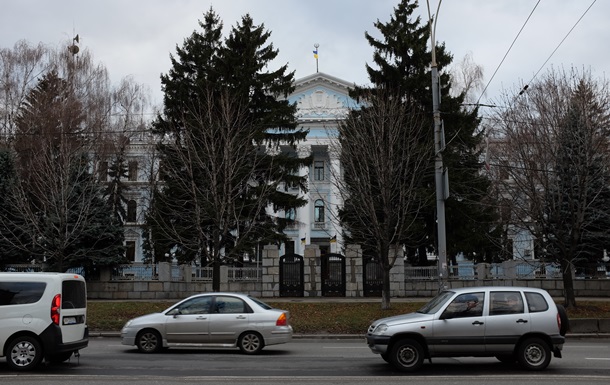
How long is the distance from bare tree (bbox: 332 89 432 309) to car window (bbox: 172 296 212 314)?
10045 mm

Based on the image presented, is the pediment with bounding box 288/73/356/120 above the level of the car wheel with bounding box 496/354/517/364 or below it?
above

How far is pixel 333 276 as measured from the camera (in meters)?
29.8

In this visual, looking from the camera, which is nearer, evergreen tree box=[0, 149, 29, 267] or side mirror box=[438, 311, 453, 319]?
side mirror box=[438, 311, 453, 319]

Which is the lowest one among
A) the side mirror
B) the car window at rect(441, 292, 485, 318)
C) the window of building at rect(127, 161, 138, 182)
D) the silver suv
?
the silver suv

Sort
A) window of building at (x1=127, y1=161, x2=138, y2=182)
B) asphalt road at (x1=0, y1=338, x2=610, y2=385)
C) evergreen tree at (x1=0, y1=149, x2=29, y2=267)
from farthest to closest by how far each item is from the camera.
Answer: window of building at (x1=127, y1=161, x2=138, y2=182)
evergreen tree at (x1=0, y1=149, x2=29, y2=267)
asphalt road at (x1=0, y1=338, x2=610, y2=385)

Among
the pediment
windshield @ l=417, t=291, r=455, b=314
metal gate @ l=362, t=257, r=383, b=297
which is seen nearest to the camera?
windshield @ l=417, t=291, r=455, b=314

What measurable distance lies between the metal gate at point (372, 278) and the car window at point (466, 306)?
17.7 metres

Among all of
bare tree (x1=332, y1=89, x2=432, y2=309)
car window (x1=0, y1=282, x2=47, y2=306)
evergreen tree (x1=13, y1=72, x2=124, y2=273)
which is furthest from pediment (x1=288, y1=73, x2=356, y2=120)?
car window (x1=0, y1=282, x2=47, y2=306)

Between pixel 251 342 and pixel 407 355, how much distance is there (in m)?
4.18

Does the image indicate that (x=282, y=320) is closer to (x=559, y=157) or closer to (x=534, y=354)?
(x=534, y=354)

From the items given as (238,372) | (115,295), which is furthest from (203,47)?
(238,372)

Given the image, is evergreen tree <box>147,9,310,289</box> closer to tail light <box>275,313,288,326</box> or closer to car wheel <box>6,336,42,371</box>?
tail light <box>275,313,288,326</box>

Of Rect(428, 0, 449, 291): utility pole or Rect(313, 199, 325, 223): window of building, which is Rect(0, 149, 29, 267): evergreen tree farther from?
Rect(313, 199, 325, 223): window of building

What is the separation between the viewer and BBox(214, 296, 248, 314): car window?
14203 mm
